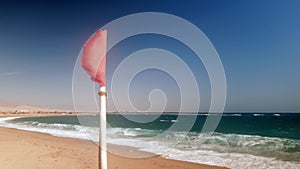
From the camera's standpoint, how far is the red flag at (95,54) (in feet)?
7.13

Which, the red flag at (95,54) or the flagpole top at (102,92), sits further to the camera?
the flagpole top at (102,92)

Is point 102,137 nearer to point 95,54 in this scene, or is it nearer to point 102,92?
point 102,92

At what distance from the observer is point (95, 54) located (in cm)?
218

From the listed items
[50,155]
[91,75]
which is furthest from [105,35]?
[50,155]

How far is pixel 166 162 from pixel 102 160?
30.7ft

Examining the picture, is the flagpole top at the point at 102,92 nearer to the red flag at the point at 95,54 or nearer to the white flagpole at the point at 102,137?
the white flagpole at the point at 102,137

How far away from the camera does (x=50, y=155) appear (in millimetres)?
11812

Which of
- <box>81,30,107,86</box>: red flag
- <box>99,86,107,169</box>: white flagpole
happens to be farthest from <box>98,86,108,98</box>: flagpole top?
<box>81,30,107,86</box>: red flag

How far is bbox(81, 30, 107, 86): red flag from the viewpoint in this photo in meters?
2.17

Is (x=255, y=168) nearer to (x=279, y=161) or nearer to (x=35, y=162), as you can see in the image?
(x=279, y=161)

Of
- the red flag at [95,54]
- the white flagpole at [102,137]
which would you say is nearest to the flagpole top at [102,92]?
the white flagpole at [102,137]

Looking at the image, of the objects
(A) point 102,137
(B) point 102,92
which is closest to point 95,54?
(B) point 102,92

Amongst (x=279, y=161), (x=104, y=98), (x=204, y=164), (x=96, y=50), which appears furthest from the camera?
(x=279, y=161)

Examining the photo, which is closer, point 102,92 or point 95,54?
point 95,54
